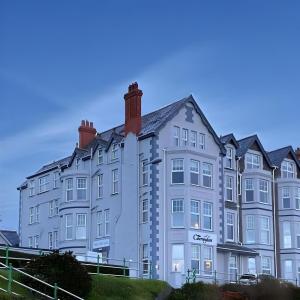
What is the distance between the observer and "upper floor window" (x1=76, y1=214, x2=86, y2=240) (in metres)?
56.0

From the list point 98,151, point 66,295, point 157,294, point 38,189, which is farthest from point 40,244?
point 66,295

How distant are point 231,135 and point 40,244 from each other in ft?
66.8

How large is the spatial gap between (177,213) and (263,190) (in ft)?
37.3

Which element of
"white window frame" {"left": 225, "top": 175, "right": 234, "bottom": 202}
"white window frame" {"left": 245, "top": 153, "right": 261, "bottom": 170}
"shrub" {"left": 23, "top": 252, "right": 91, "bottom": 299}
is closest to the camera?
"shrub" {"left": 23, "top": 252, "right": 91, "bottom": 299}

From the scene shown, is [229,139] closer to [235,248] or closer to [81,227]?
[235,248]

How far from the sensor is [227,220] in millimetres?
55844

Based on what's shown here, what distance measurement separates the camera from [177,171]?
50.8 metres

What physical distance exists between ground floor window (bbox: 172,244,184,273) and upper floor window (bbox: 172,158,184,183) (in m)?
4.74

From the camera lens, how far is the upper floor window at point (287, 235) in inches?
2303

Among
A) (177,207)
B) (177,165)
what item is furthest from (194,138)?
(177,207)

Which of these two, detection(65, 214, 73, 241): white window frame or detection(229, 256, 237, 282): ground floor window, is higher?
detection(65, 214, 73, 241): white window frame

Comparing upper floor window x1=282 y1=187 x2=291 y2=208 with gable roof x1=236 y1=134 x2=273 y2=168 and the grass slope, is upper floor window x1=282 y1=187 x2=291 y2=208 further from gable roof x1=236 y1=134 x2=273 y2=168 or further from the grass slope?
the grass slope

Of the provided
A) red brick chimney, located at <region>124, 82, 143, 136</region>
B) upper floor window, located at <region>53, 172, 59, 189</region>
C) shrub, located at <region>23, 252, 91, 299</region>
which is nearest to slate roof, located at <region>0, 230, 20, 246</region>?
upper floor window, located at <region>53, 172, 59, 189</region>

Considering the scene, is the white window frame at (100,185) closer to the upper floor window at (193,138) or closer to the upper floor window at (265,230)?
the upper floor window at (193,138)
